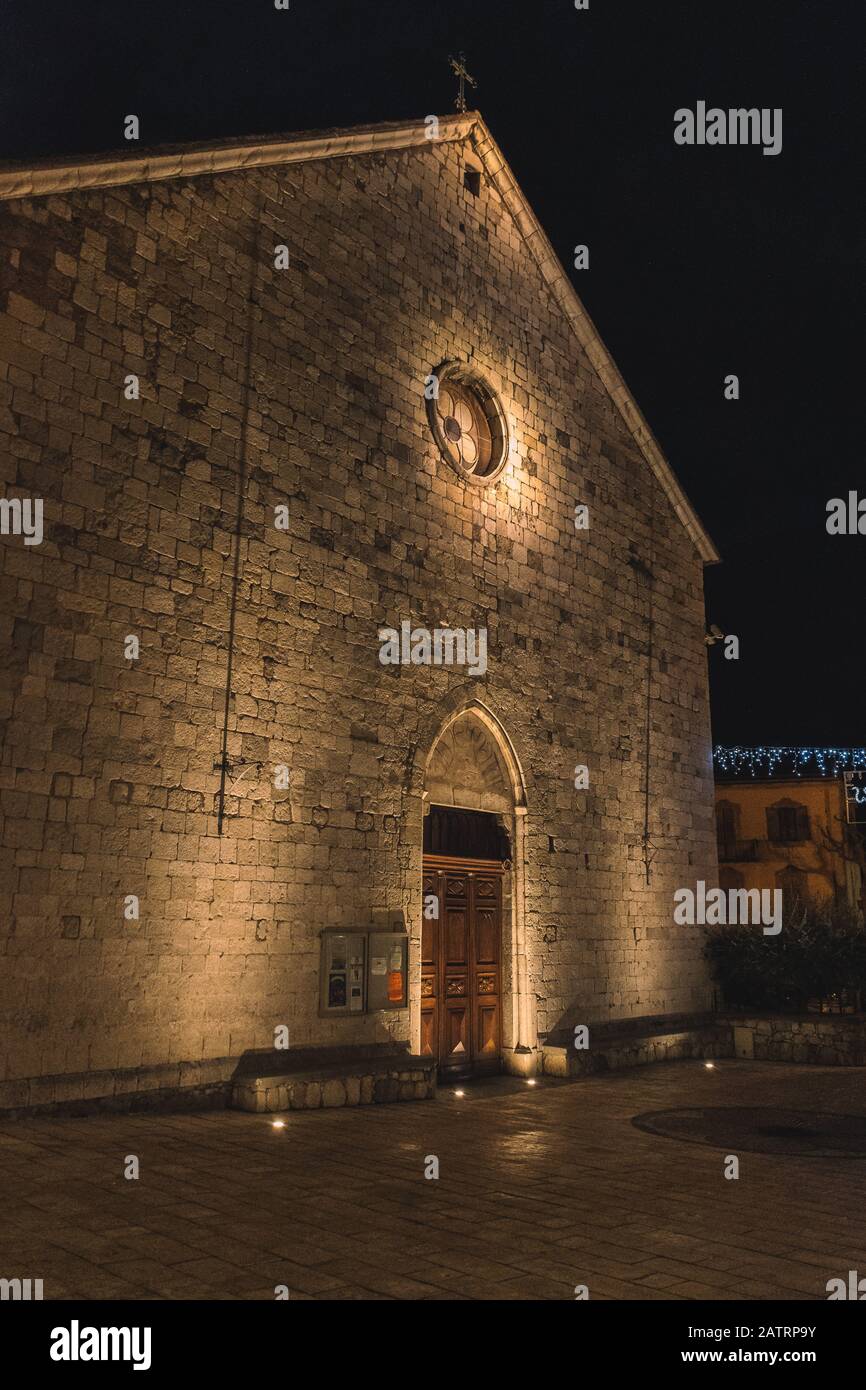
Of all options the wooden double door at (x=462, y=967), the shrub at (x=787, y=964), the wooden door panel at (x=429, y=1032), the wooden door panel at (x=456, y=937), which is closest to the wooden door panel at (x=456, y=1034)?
the wooden double door at (x=462, y=967)

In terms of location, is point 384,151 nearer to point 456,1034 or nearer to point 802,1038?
point 456,1034

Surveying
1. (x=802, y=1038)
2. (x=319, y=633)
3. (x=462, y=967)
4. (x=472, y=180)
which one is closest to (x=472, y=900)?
(x=462, y=967)

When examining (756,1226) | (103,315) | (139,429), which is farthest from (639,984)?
(103,315)

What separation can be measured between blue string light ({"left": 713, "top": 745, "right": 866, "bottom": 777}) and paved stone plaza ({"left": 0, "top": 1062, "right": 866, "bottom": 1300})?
85.4ft

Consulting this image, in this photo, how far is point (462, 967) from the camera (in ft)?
37.6

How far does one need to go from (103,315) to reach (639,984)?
9.95 metres

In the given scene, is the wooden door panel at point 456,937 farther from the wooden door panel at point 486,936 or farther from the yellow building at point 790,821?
the yellow building at point 790,821

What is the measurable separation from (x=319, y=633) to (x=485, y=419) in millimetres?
4411

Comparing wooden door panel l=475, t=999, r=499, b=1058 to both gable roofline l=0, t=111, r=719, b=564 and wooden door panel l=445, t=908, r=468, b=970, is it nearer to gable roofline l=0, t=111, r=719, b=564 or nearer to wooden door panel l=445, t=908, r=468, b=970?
wooden door panel l=445, t=908, r=468, b=970

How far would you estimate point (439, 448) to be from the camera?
38.9ft

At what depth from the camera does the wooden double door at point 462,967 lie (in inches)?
435

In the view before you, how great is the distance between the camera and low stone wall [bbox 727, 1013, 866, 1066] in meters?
13.1

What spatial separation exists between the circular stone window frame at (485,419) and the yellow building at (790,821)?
23.0 meters
